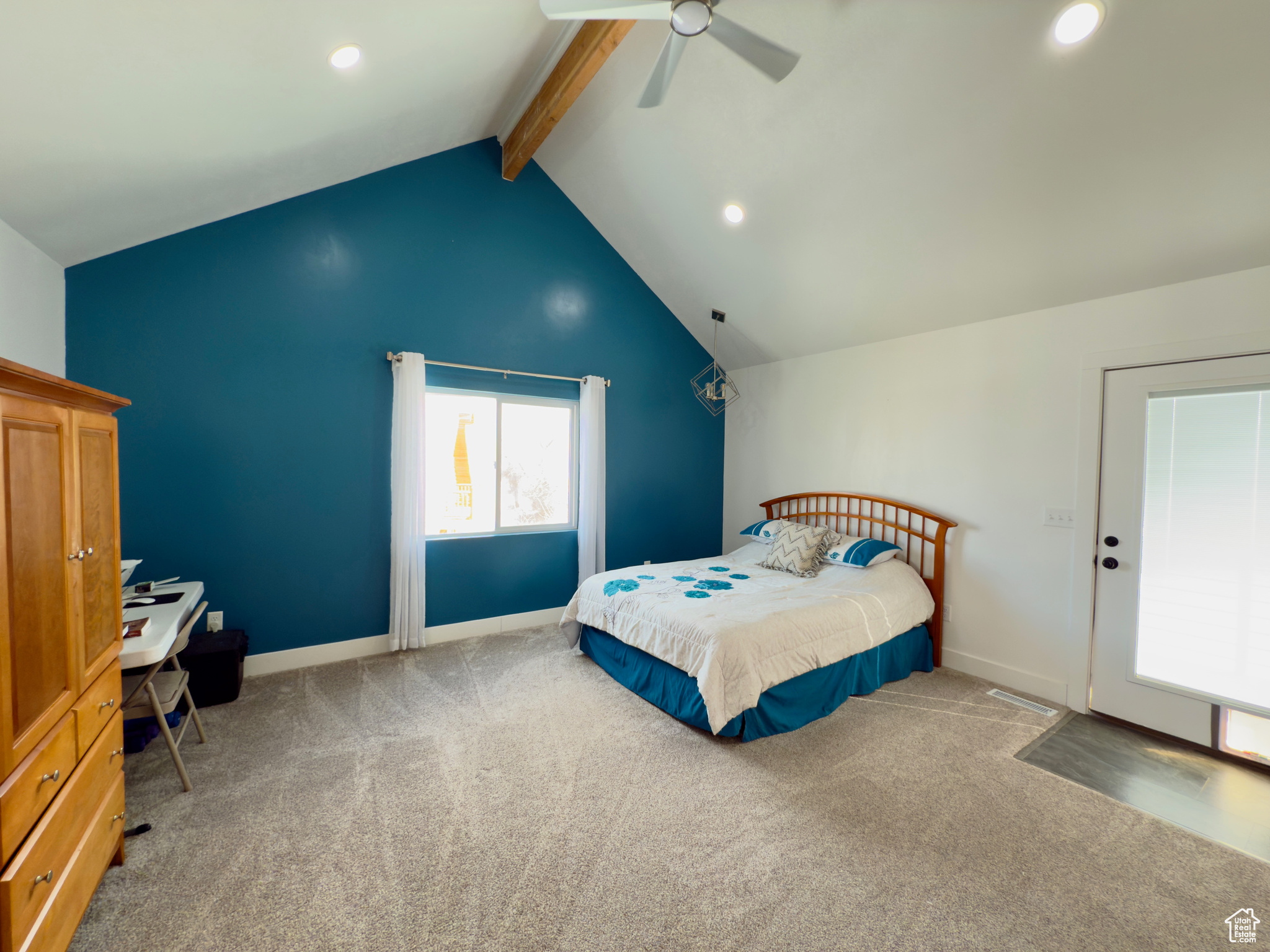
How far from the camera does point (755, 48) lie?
6.79 feet

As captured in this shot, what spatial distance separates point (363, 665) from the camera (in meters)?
3.45

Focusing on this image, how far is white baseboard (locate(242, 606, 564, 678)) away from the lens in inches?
130

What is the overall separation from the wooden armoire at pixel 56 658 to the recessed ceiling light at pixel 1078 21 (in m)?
3.32

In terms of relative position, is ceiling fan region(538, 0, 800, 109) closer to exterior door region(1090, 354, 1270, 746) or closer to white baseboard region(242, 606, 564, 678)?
exterior door region(1090, 354, 1270, 746)

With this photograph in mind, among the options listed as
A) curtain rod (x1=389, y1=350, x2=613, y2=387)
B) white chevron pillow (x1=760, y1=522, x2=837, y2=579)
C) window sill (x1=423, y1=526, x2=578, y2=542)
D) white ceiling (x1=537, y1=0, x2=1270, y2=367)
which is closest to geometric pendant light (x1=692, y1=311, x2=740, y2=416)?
curtain rod (x1=389, y1=350, x2=613, y2=387)

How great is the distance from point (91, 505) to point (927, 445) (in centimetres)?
422

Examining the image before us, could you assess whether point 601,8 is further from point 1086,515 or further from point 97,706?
point 1086,515

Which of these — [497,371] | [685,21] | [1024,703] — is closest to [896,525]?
[1024,703]

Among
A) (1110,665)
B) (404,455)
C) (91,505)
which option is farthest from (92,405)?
(1110,665)

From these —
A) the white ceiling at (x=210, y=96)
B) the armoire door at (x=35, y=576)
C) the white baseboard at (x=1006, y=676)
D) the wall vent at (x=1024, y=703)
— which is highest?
the white ceiling at (x=210, y=96)

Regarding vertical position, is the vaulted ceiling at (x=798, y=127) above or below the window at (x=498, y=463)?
above

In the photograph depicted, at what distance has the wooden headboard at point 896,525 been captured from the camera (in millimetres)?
3594

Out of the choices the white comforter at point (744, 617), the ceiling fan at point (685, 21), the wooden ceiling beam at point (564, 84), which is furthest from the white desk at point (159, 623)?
the wooden ceiling beam at point (564, 84)

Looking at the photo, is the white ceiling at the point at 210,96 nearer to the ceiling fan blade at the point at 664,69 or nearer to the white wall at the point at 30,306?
the white wall at the point at 30,306
